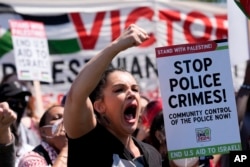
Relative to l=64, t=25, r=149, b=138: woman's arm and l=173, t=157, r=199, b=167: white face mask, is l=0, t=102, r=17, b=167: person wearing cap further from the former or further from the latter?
l=173, t=157, r=199, b=167: white face mask

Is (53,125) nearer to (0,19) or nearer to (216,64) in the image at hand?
(216,64)

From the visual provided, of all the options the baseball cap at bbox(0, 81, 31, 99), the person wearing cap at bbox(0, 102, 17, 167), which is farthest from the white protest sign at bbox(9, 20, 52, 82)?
the person wearing cap at bbox(0, 102, 17, 167)

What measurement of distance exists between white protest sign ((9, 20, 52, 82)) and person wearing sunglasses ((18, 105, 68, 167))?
2164mm

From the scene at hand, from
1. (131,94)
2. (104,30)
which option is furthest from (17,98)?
(104,30)

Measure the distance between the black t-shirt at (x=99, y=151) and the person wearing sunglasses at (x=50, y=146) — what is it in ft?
3.60

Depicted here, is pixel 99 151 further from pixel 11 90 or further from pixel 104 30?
pixel 104 30

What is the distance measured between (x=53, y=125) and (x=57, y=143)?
16 cm

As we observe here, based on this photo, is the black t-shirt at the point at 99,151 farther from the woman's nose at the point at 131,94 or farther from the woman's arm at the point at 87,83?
the woman's nose at the point at 131,94

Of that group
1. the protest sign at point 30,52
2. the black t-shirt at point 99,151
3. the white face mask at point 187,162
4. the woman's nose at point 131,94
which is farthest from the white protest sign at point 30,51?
the black t-shirt at point 99,151

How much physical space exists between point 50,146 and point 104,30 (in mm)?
4934

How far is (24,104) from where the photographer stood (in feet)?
24.4

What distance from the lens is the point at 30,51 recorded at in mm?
8570

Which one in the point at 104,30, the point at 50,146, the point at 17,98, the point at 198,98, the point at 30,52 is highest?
the point at 104,30

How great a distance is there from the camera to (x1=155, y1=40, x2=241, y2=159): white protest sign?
4.80 meters
